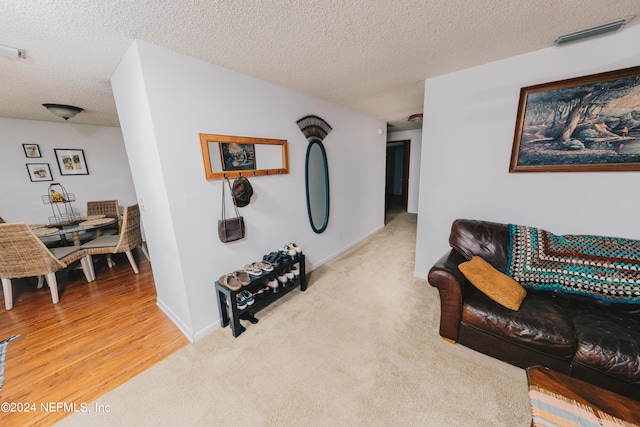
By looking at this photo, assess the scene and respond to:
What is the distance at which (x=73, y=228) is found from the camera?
2.80 m

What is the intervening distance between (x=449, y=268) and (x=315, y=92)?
2306mm

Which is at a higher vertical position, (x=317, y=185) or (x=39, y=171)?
(x=39, y=171)

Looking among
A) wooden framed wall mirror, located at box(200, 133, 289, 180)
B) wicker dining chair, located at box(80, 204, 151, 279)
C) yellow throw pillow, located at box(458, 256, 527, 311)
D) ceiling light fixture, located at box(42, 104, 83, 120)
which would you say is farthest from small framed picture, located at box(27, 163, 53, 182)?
yellow throw pillow, located at box(458, 256, 527, 311)

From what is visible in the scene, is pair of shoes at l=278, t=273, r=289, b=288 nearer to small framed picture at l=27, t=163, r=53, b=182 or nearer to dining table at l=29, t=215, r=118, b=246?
dining table at l=29, t=215, r=118, b=246

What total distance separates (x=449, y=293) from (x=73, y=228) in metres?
4.35

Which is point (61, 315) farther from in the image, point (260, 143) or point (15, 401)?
point (260, 143)

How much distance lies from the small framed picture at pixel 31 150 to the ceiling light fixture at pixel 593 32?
631cm

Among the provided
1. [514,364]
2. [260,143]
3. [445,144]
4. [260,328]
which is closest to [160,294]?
[260,328]

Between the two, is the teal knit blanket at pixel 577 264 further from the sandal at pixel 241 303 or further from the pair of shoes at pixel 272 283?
the sandal at pixel 241 303

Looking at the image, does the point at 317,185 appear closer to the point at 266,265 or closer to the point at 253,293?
the point at 266,265

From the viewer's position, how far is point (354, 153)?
352 centimetres

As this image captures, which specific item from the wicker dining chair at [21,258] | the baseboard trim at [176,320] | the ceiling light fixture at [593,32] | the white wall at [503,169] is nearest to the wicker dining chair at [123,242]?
the wicker dining chair at [21,258]

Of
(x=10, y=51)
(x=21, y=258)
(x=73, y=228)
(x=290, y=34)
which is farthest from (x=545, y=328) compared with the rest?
(x=73, y=228)

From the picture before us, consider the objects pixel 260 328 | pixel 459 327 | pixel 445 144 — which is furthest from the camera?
pixel 445 144
